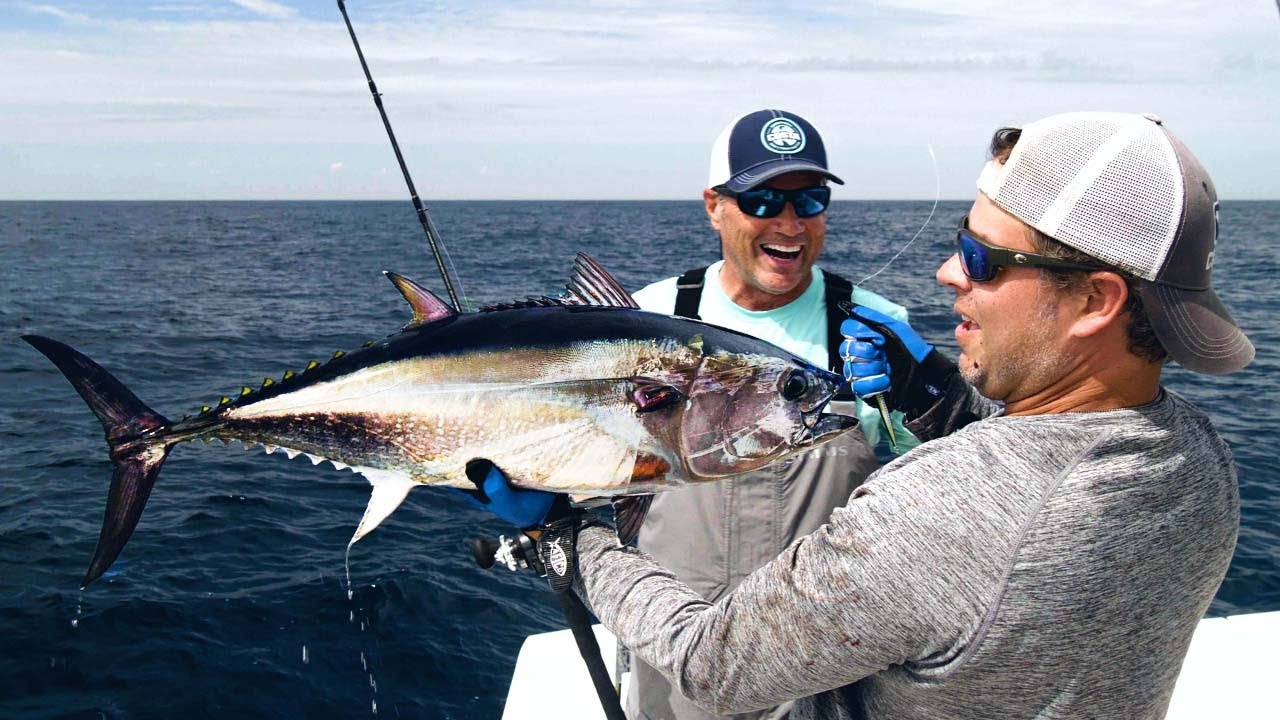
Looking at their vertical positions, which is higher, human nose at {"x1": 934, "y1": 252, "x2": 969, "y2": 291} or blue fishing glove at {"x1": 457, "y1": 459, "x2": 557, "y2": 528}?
human nose at {"x1": 934, "y1": 252, "x2": 969, "y2": 291}

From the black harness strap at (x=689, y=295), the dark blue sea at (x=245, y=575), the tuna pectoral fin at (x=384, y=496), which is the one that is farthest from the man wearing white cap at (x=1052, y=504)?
the dark blue sea at (x=245, y=575)

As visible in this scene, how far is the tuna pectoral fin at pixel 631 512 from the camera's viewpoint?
2.34 meters

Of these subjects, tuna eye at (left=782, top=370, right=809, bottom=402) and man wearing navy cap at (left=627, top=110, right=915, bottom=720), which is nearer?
tuna eye at (left=782, top=370, right=809, bottom=402)

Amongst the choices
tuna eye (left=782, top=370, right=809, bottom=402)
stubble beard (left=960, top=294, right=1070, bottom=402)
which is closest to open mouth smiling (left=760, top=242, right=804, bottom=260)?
tuna eye (left=782, top=370, right=809, bottom=402)

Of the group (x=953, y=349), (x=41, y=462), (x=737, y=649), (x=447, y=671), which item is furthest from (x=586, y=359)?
(x=953, y=349)

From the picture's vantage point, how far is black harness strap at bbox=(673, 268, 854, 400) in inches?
129

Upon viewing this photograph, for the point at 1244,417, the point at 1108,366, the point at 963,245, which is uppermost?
the point at 963,245

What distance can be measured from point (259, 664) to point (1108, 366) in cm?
634

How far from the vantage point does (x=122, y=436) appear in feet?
8.53

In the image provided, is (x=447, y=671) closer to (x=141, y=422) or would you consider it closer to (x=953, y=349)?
(x=141, y=422)

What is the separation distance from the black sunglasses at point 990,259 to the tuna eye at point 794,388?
A: 603mm

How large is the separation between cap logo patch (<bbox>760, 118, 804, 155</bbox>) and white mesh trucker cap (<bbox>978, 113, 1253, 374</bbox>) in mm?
1648

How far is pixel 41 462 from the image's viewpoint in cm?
1002

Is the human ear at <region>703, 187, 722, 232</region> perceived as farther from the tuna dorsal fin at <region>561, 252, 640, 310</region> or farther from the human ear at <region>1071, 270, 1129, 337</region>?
the human ear at <region>1071, 270, 1129, 337</region>
